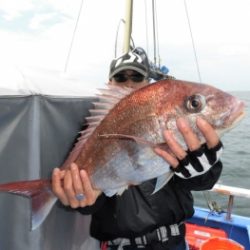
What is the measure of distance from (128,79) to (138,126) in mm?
1421

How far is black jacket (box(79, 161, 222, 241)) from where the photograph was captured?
7.68ft

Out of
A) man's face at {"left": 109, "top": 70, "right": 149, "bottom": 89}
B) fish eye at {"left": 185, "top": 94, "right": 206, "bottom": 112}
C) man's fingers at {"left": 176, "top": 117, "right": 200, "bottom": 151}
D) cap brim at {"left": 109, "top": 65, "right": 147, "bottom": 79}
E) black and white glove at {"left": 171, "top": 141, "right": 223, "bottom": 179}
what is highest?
cap brim at {"left": 109, "top": 65, "right": 147, "bottom": 79}

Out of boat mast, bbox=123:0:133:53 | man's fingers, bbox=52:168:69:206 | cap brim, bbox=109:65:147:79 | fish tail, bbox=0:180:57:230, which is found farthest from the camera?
boat mast, bbox=123:0:133:53

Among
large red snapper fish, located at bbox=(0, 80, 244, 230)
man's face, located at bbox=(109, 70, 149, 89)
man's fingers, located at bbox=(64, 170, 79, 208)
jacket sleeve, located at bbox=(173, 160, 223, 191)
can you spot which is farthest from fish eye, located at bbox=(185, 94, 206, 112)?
man's face, located at bbox=(109, 70, 149, 89)

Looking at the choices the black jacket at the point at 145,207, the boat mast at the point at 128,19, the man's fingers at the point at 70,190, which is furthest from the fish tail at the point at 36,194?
the boat mast at the point at 128,19

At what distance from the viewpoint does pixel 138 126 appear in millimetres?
1838

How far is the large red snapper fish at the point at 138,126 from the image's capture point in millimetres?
1820

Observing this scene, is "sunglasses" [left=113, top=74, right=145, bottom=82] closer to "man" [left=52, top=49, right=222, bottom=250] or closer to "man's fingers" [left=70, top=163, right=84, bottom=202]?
"man" [left=52, top=49, right=222, bottom=250]

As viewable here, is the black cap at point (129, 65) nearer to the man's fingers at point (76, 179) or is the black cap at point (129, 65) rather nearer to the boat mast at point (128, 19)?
the man's fingers at point (76, 179)

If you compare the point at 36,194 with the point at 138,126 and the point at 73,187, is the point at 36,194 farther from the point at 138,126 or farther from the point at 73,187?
the point at 138,126

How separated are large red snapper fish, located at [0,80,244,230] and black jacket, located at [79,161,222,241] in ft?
1.48

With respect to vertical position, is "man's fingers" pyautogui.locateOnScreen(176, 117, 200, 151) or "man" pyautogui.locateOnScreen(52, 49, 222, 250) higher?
"man's fingers" pyautogui.locateOnScreen(176, 117, 200, 151)

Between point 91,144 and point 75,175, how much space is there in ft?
0.62

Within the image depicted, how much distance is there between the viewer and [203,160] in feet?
6.59
